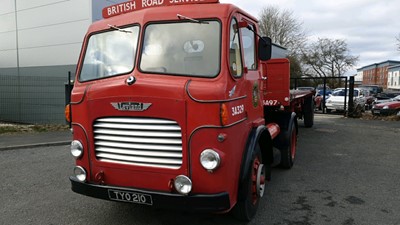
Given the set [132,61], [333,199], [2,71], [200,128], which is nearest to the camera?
[200,128]

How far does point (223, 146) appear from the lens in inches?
132

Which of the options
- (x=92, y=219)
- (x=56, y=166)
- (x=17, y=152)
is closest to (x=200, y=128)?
(x=92, y=219)

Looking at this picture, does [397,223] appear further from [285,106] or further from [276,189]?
[285,106]

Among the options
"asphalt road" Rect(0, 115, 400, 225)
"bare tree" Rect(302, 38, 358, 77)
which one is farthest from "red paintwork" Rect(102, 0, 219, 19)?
"bare tree" Rect(302, 38, 358, 77)

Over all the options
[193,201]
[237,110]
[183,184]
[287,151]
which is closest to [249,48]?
[237,110]

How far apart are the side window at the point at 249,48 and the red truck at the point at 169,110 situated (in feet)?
0.15

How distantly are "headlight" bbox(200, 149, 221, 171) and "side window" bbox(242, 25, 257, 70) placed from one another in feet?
4.17

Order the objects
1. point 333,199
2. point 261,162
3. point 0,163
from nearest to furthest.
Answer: point 261,162 → point 333,199 → point 0,163

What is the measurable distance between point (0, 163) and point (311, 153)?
6.86 metres

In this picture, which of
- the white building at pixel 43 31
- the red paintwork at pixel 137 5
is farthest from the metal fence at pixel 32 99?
the red paintwork at pixel 137 5

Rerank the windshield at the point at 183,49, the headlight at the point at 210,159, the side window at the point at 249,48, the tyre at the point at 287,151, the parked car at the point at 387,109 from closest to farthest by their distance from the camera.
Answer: the headlight at the point at 210,159 < the windshield at the point at 183,49 < the side window at the point at 249,48 < the tyre at the point at 287,151 < the parked car at the point at 387,109

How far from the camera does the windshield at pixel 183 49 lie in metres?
3.54

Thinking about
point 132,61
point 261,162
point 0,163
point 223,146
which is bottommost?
point 0,163

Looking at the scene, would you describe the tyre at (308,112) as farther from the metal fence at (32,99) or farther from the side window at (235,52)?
the metal fence at (32,99)
